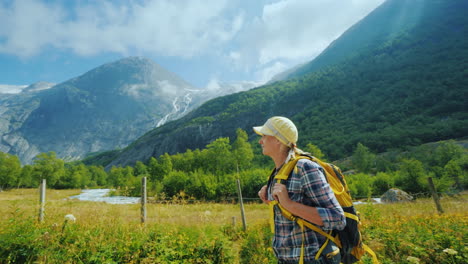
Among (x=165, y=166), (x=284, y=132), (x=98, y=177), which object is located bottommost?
(x=284, y=132)

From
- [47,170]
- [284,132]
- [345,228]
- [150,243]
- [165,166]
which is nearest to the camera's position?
[345,228]

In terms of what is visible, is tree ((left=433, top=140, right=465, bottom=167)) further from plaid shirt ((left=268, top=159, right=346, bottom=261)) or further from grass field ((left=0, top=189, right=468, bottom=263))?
plaid shirt ((left=268, top=159, right=346, bottom=261))

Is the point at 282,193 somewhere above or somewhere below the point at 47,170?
below

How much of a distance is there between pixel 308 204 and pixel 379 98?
4443 inches

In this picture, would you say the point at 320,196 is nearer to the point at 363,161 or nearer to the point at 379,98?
the point at 363,161

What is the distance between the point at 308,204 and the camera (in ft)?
5.47

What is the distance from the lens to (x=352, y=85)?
113m

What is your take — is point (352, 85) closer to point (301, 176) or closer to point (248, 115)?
point (248, 115)

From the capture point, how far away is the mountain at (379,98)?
226 feet

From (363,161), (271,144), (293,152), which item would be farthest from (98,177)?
(293,152)

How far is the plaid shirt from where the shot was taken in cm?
148

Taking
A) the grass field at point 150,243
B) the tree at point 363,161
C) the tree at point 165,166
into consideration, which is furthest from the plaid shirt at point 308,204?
the tree at point 363,161

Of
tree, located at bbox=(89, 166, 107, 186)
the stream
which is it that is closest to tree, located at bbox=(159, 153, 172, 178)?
the stream

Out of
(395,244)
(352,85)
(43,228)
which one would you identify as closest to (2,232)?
(43,228)
